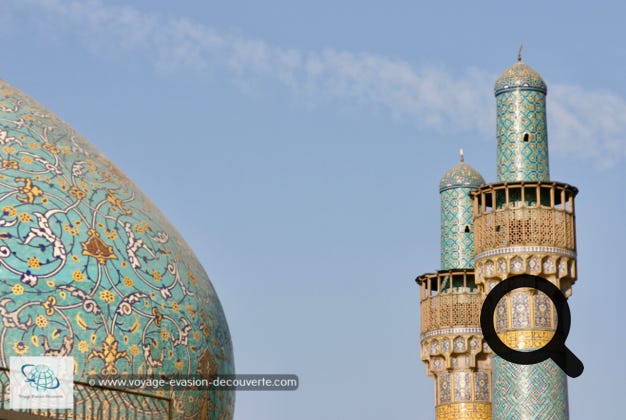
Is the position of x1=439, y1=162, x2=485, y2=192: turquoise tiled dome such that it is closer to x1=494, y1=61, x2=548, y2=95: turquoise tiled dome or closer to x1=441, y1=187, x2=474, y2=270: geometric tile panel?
x1=441, y1=187, x2=474, y2=270: geometric tile panel

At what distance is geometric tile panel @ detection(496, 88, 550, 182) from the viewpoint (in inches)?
872

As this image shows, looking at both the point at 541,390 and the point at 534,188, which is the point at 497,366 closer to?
the point at 541,390

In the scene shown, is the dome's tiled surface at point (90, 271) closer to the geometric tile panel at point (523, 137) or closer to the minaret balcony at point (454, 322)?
the geometric tile panel at point (523, 137)

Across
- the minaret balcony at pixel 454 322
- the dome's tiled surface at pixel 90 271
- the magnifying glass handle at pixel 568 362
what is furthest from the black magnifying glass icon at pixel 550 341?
the dome's tiled surface at pixel 90 271

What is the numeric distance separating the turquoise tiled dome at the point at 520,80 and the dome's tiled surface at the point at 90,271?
15.2 metres

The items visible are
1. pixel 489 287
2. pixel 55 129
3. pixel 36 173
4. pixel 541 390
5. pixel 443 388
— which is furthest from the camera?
pixel 443 388

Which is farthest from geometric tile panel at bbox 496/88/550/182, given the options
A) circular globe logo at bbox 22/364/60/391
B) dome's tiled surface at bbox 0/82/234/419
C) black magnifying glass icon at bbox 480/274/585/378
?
circular globe logo at bbox 22/364/60/391

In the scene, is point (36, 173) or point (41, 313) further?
point (36, 173)

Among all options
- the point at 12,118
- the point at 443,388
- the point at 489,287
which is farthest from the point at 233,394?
the point at 443,388

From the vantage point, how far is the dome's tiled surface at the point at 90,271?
6.79 m

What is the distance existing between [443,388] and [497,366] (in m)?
5.40

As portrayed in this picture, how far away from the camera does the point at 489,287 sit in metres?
22.9

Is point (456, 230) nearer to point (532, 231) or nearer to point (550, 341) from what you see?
point (532, 231)

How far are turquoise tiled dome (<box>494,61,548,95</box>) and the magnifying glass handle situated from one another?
448 cm
